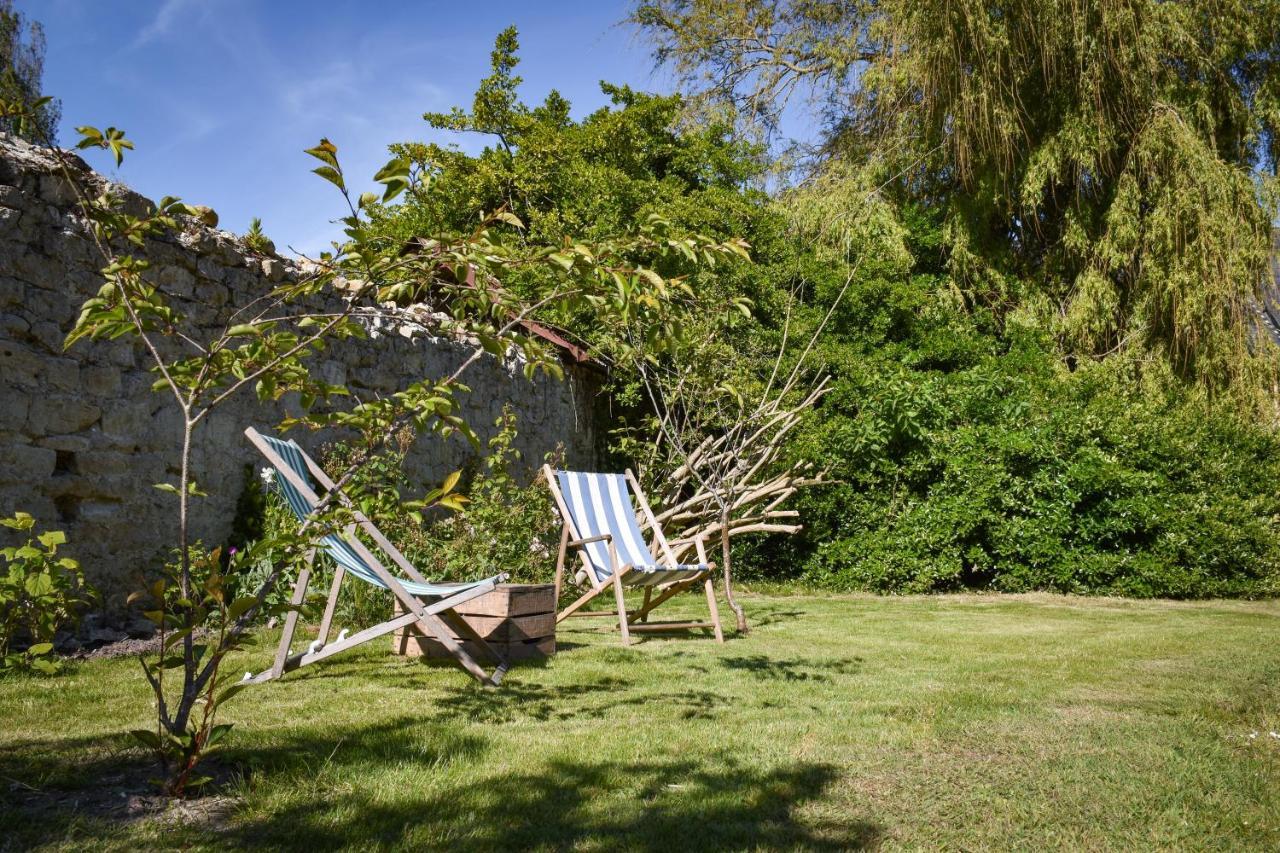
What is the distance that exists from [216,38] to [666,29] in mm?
8451

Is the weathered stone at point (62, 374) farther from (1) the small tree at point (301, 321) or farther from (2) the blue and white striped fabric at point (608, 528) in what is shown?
(2) the blue and white striped fabric at point (608, 528)

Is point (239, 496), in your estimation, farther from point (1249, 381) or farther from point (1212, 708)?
point (1249, 381)

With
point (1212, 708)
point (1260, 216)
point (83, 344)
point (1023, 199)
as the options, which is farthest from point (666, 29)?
point (1212, 708)

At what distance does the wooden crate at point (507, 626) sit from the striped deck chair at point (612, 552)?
479 mm

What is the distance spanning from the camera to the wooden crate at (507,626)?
4367 mm

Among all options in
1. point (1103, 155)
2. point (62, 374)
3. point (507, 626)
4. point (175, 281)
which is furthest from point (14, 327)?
point (1103, 155)

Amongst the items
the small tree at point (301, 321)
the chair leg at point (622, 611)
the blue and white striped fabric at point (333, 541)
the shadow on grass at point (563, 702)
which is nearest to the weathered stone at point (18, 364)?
the blue and white striped fabric at point (333, 541)

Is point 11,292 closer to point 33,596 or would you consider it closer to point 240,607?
point 33,596

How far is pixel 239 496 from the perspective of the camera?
554 centimetres

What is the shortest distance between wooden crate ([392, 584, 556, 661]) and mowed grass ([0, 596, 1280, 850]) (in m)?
0.13

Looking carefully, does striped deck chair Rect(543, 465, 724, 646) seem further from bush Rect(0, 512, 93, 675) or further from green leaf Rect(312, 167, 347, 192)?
green leaf Rect(312, 167, 347, 192)

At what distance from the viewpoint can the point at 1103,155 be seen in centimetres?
1022

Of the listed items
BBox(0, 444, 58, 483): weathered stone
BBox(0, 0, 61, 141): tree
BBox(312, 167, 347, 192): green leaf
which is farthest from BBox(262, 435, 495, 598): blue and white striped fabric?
BBox(0, 0, 61, 141): tree

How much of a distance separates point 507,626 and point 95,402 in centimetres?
245
